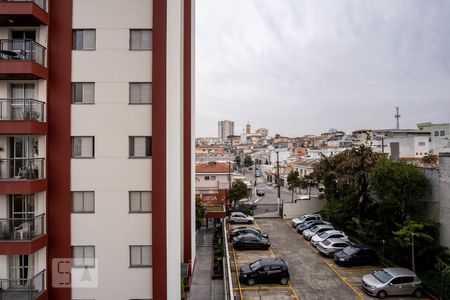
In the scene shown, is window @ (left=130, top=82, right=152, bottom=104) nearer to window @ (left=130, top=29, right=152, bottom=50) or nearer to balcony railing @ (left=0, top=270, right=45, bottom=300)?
window @ (left=130, top=29, right=152, bottom=50)

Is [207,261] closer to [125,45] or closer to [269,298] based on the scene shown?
[269,298]

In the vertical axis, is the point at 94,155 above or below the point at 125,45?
below

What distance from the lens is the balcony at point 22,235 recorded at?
12.7 meters

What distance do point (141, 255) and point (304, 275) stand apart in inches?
487

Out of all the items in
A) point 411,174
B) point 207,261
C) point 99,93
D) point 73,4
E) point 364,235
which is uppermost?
point 73,4

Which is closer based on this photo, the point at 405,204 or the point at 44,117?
the point at 44,117

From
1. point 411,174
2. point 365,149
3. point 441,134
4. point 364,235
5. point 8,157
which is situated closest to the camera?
point 8,157

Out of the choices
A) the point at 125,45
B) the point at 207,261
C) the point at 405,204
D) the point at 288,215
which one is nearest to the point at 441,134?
the point at 288,215

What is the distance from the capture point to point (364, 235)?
24469 mm

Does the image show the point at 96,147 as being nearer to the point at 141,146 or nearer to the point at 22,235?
the point at 141,146

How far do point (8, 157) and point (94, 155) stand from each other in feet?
10.6

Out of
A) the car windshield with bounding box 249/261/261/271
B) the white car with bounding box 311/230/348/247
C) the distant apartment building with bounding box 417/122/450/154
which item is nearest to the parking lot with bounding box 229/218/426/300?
the white car with bounding box 311/230/348/247

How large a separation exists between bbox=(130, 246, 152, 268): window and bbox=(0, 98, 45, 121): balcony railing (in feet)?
20.9

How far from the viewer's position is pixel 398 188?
22500mm
